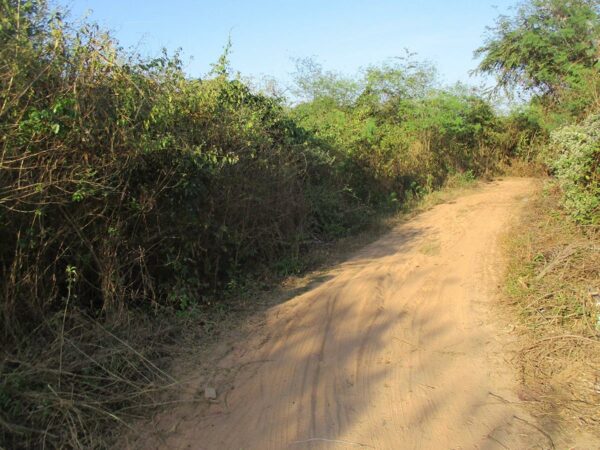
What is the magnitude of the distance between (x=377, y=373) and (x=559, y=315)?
211cm

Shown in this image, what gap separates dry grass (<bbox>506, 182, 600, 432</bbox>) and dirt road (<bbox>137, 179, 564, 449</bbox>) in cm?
25

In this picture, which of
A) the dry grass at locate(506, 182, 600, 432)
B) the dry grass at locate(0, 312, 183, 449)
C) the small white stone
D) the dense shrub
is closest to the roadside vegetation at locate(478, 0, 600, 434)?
the dry grass at locate(506, 182, 600, 432)

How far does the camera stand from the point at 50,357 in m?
3.92

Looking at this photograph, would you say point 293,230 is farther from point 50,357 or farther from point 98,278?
point 50,357

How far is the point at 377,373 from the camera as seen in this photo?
434cm

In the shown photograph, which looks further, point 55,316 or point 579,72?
point 579,72

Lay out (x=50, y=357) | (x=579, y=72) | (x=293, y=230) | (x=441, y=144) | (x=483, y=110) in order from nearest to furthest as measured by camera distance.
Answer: (x=50, y=357), (x=293, y=230), (x=579, y=72), (x=441, y=144), (x=483, y=110)

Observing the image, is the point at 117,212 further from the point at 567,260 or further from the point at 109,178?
the point at 567,260

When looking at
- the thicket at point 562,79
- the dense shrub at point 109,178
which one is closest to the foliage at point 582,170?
the thicket at point 562,79

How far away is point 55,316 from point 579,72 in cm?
1164

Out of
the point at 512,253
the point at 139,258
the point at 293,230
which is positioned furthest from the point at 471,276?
the point at 139,258

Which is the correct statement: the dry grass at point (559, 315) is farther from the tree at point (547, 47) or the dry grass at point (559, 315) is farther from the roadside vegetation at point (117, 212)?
the tree at point (547, 47)

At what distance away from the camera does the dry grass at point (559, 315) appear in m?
3.96

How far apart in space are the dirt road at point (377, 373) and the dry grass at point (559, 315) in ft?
0.80
